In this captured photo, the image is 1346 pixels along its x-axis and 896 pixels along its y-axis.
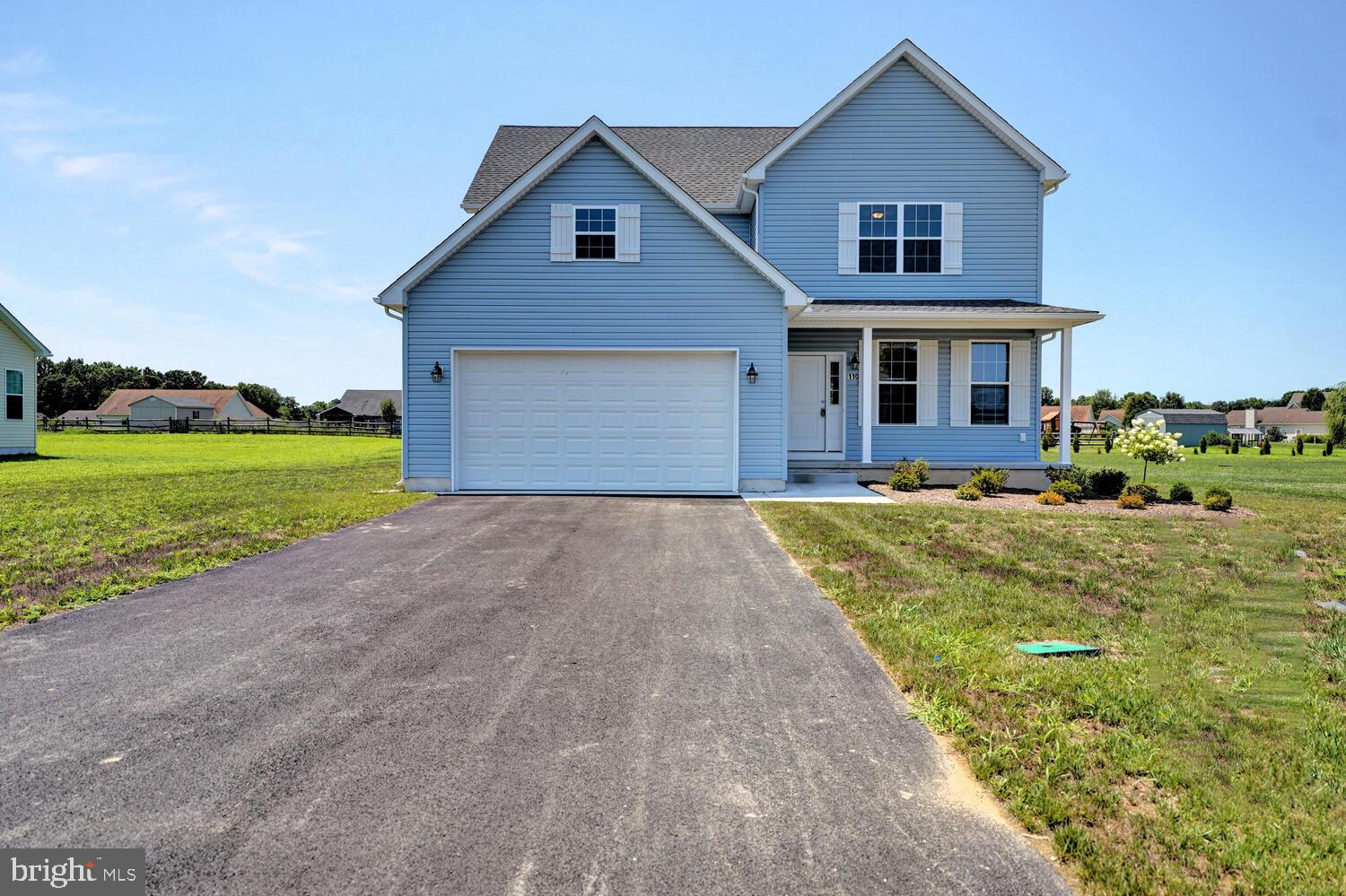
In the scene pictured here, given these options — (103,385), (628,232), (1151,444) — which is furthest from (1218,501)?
(103,385)

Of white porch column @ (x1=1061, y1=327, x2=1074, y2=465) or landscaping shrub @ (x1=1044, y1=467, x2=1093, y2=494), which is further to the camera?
white porch column @ (x1=1061, y1=327, x2=1074, y2=465)

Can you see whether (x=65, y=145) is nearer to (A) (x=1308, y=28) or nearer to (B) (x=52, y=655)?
(B) (x=52, y=655)

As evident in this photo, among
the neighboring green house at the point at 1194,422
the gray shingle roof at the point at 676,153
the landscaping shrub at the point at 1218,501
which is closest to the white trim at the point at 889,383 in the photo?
→ the gray shingle roof at the point at 676,153

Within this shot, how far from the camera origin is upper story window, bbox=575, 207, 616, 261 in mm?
13250

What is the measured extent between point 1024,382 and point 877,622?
12.4 meters

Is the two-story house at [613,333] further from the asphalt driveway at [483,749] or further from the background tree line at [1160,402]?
the background tree line at [1160,402]

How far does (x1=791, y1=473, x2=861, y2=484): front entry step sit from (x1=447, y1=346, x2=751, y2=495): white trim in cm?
197

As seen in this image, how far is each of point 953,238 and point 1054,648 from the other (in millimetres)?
12929

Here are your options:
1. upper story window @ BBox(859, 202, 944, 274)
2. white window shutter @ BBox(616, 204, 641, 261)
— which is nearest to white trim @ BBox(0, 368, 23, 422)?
white window shutter @ BBox(616, 204, 641, 261)

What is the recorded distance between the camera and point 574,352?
522 inches

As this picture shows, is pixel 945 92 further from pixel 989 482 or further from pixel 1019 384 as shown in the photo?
pixel 989 482

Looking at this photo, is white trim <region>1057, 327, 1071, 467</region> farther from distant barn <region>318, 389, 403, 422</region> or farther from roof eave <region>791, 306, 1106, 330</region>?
distant barn <region>318, 389, 403, 422</region>
